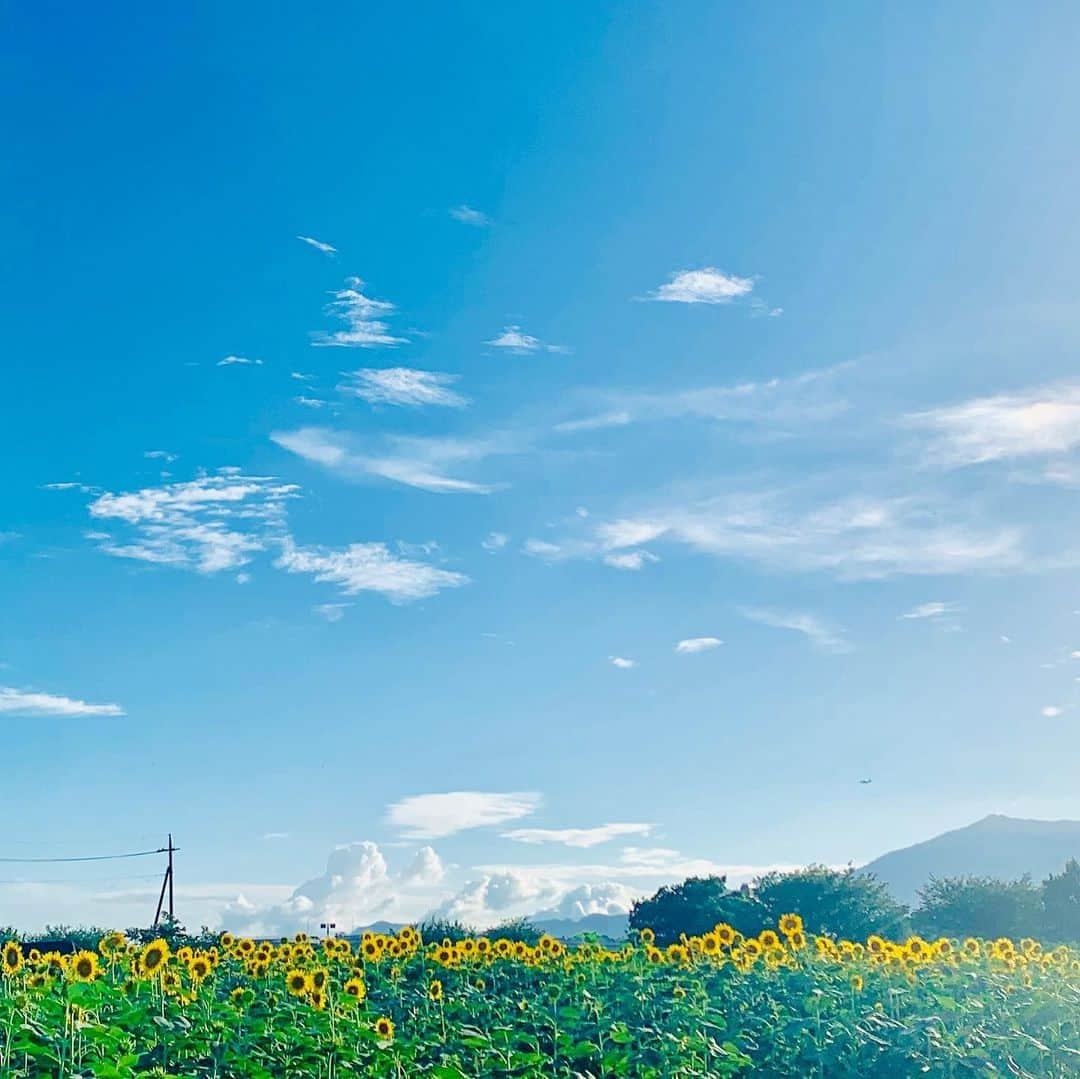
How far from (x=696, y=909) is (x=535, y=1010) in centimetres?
3709

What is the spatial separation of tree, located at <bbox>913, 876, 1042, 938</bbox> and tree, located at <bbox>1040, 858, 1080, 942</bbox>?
73.9 inches

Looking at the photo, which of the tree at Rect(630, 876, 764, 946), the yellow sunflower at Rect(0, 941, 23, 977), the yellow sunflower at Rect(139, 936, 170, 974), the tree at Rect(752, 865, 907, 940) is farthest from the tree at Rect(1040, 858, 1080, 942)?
the yellow sunflower at Rect(0, 941, 23, 977)

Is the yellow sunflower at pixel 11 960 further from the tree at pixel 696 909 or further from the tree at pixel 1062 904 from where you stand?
the tree at pixel 1062 904

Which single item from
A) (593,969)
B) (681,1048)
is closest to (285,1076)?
(681,1048)

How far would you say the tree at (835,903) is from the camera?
49656 mm

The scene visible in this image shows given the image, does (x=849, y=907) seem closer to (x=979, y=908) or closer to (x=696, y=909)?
(x=696, y=909)

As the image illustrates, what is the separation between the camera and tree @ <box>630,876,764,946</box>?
1838 inches

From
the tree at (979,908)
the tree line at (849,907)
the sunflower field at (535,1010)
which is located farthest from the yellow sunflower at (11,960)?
the tree at (979,908)

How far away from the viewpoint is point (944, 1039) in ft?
40.4

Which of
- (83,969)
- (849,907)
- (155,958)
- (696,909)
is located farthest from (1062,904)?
(83,969)

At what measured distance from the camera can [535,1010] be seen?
12.3 meters

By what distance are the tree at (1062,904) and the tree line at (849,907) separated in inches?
5.7

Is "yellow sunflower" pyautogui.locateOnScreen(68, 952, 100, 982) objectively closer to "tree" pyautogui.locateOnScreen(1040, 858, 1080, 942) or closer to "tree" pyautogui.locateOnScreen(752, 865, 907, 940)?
"tree" pyautogui.locateOnScreen(752, 865, 907, 940)

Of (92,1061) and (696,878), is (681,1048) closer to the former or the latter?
(92,1061)
